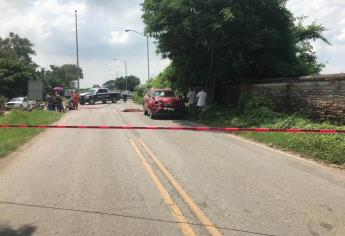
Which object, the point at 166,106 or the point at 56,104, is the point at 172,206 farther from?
the point at 56,104

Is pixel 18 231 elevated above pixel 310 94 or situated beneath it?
situated beneath

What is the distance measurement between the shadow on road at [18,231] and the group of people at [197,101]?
64.7 ft

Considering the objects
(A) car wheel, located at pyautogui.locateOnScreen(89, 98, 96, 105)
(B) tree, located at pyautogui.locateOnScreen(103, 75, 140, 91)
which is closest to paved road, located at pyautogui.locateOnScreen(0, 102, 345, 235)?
(A) car wheel, located at pyautogui.locateOnScreen(89, 98, 96, 105)

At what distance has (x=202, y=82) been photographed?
101 feet

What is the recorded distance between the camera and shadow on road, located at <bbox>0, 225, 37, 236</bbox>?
650 centimetres

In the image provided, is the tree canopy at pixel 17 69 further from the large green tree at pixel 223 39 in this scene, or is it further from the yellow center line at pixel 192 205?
the yellow center line at pixel 192 205

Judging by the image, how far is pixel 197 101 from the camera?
88.0 feet

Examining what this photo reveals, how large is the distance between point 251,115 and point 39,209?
15.4 meters

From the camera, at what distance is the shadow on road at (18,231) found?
6500mm

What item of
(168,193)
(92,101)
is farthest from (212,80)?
(92,101)

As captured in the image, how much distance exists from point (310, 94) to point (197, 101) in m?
8.12

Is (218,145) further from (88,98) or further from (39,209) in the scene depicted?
Result: (88,98)

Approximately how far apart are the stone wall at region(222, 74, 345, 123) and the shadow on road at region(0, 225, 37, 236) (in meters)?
13.2

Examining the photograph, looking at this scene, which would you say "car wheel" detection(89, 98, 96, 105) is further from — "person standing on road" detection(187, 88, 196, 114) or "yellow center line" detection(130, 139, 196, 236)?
"yellow center line" detection(130, 139, 196, 236)
